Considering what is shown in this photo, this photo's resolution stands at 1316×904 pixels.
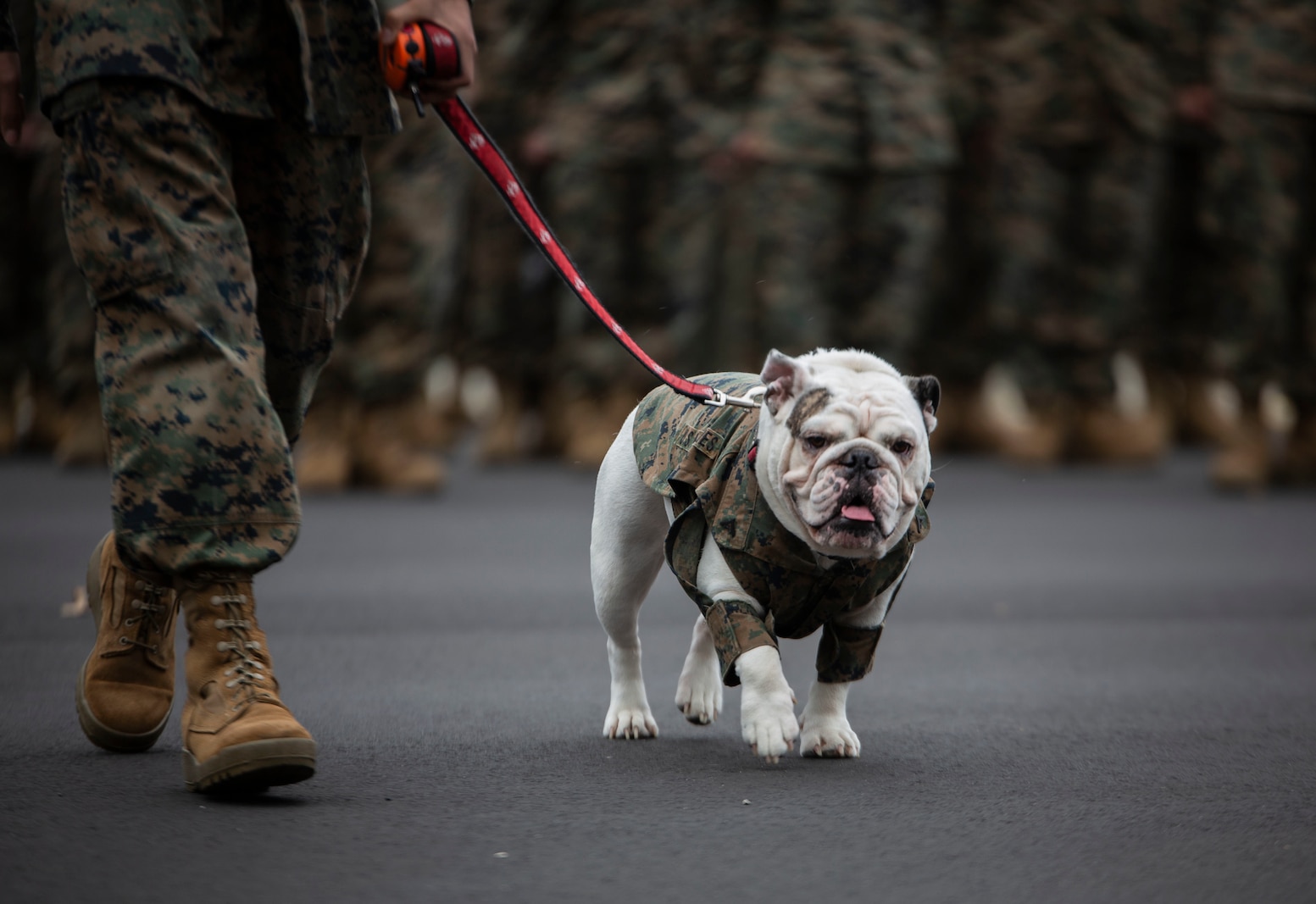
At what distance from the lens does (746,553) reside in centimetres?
274

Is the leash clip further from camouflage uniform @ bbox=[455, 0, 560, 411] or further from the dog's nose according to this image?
camouflage uniform @ bbox=[455, 0, 560, 411]

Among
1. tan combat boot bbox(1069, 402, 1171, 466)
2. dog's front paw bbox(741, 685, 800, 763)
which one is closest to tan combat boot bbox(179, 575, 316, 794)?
dog's front paw bbox(741, 685, 800, 763)

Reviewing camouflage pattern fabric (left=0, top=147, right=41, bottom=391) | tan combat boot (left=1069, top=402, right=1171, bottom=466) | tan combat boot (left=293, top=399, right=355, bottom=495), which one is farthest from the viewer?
camouflage pattern fabric (left=0, top=147, right=41, bottom=391)

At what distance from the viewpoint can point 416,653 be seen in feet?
12.8

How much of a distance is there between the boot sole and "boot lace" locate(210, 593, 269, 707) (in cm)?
9

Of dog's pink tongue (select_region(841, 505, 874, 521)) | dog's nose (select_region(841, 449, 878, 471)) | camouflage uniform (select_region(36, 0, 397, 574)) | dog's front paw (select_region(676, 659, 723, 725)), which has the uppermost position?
camouflage uniform (select_region(36, 0, 397, 574))

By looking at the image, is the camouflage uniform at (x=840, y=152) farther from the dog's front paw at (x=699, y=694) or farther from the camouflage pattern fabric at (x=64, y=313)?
the dog's front paw at (x=699, y=694)

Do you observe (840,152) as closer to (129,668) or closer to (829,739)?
(829,739)

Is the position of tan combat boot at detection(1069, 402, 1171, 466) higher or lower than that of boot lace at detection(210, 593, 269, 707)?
lower

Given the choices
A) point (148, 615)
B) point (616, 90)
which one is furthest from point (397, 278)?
point (148, 615)

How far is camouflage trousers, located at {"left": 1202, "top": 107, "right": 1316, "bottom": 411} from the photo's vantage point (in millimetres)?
7785

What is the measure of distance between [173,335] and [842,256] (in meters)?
6.32

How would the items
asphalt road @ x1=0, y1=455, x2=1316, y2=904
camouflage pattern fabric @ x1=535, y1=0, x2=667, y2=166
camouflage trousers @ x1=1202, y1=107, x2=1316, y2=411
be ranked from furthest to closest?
camouflage pattern fabric @ x1=535, y1=0, x2=667, y2=166 < camouflage trousers @ x1=1202, y1=107, x2=1316, y2=411 < asphalt road @ x1=0, y1=455, x2=1316, y2=904

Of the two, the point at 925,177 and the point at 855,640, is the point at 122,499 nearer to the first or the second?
the point at 855,640
